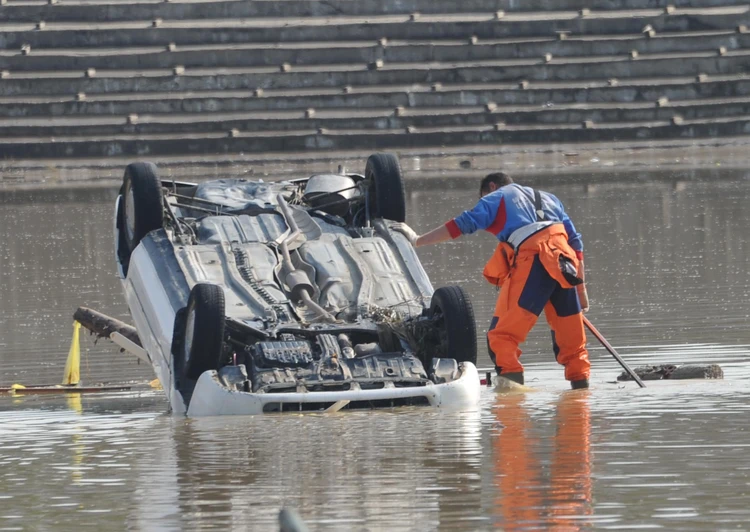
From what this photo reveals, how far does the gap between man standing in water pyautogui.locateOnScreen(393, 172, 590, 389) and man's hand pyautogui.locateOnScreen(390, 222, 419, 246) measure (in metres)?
0.31

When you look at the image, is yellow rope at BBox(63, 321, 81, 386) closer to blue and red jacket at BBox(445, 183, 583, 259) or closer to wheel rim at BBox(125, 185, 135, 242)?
wheel rim at BBox(125, 185, 135, 242)

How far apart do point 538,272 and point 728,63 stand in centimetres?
2675

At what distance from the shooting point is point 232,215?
11.5 meters

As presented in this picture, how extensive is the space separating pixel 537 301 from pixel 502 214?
0.60m

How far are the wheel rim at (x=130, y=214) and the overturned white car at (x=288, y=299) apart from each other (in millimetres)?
30

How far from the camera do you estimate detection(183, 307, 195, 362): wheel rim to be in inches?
374

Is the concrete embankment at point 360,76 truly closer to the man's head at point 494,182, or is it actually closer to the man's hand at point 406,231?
the man's hand at point 406,231

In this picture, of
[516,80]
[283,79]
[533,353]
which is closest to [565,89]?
[516,80]

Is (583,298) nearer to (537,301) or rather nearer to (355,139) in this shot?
(537,301)

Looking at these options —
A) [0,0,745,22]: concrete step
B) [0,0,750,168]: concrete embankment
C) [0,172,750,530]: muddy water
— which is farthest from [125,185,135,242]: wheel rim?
[0,0,745,22]: concrete step

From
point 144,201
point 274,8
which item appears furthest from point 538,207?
point 274,8

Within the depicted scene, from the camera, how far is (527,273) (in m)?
10.2

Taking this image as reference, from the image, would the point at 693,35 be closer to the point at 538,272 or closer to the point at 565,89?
the point at 565,89

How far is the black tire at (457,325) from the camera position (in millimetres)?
9773
